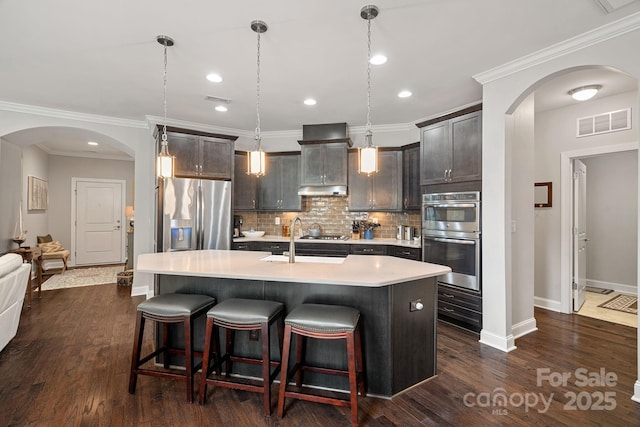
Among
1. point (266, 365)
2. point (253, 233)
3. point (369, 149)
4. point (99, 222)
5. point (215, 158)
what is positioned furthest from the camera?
point (99, 222)

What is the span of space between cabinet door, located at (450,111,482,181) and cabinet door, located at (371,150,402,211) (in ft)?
4.21

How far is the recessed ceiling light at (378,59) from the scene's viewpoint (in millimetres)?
2954

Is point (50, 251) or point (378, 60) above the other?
point (378, 60)

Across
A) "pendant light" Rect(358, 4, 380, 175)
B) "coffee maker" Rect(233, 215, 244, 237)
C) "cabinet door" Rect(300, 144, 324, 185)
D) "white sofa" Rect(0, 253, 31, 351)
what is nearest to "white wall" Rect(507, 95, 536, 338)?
"pendant light" Rect(358, 4, 380, 175)

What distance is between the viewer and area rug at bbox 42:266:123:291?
5690 mm

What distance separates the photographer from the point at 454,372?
2641mm

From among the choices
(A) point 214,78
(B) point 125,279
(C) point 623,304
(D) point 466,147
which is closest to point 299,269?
(A) point 214,78

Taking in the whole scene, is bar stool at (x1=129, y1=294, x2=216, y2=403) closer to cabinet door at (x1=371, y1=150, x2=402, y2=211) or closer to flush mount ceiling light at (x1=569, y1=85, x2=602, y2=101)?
cabinet door at (x1=371, y1=150, x2=402, y2=211)

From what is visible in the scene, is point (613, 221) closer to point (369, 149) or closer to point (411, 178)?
point (411, 178)

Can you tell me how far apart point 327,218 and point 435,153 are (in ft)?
7.40

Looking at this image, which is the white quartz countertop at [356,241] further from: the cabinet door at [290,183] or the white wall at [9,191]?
the white wall at [9,191]

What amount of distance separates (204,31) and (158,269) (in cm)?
192

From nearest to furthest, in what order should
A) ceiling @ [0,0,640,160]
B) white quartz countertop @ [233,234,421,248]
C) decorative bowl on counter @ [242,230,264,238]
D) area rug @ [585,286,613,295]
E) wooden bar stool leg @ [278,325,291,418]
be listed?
1. wooden bar stool leg @ [278,325,291,418]
2. ceiling @ [0,0,640,160]
3. white quartz countertop @ [233,234,421,248]
4. area rug @ [585,286,613,295]
5. decorative bowl on counter @ [242,230,264,238]

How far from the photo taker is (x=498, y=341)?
3127 mm
